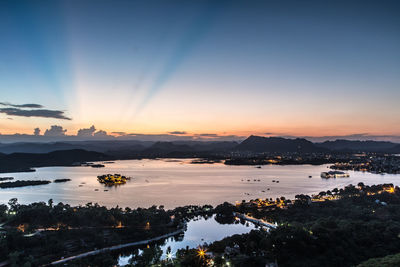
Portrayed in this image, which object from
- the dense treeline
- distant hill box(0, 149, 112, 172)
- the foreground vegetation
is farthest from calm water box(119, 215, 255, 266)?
distant hill box(0, 149, 112, 172)

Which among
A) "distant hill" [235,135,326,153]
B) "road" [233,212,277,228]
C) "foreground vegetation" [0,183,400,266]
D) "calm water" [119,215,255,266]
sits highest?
"distant hill" [235,135,326,153]

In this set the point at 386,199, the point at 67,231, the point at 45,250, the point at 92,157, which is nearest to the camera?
the point at 45,250

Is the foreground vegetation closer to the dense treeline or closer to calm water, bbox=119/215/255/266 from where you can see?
the dense treeline

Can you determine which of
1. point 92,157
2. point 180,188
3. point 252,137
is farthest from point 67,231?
point 252,137

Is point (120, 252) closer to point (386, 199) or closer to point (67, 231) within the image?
point (67, 231)

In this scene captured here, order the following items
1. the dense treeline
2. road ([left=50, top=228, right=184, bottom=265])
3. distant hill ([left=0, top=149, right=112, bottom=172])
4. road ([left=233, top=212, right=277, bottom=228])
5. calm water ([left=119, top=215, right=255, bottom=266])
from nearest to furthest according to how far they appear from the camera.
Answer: the dense treeline
road ([left=50, top=228, right=184, bottom=265])
calm water ([left=119, top=215, right=255, bottom=266])
road ([left=233, top=212, right=277, bottom=228])
distant hill ([left=0, top=149, right=112, bottom=172])

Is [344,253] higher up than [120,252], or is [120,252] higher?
[344,253]
